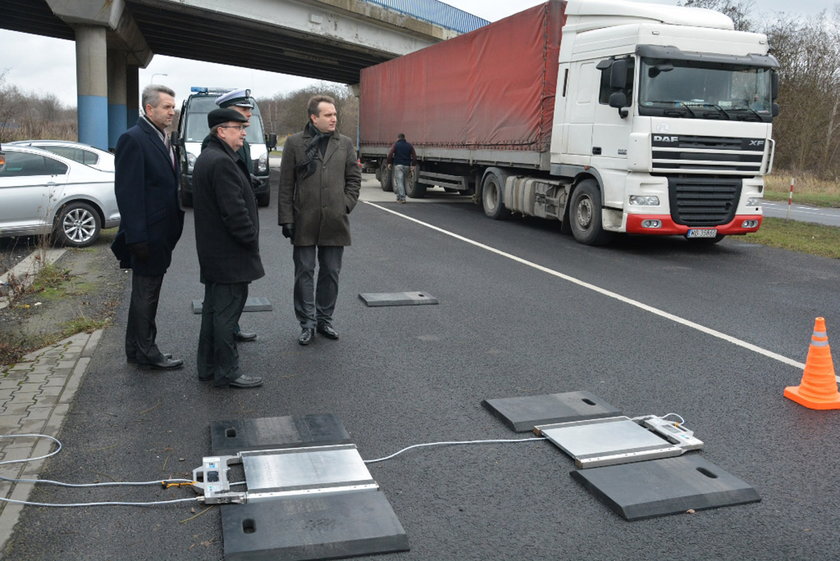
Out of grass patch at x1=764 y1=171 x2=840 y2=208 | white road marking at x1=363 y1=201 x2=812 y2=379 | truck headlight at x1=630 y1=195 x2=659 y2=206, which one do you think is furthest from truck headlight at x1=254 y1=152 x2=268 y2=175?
grass patch at x1=764 y1=171 x2=840 y2=208

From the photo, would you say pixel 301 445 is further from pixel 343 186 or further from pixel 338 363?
pixel 343 186

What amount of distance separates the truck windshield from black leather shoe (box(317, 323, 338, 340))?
7189 mm

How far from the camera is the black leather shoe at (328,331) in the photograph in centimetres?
691

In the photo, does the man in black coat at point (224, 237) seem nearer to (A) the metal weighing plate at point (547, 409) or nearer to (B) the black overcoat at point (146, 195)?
(B) the black overcoat at point (146, 195)

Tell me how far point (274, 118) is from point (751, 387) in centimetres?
8838

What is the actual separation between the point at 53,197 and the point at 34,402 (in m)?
7.80

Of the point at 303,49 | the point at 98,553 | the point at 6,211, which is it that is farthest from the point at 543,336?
the point at 303,49

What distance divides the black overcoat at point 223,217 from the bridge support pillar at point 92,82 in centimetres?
2485

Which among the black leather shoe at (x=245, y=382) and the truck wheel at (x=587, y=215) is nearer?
the black leather shoe at (x=245, y=382)

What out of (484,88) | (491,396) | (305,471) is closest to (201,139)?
(484,88)

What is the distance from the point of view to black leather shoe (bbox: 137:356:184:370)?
231 inches

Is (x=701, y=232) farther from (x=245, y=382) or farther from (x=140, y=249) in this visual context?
(x=140, y=249)

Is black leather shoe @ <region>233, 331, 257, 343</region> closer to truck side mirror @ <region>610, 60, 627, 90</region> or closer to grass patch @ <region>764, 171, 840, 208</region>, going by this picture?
truck side mirror @ <region>610, 60, 627, 90</region>

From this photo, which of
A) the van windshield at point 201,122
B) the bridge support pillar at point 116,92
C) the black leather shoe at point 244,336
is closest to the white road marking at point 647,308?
the black leather shoe at point 244,336
